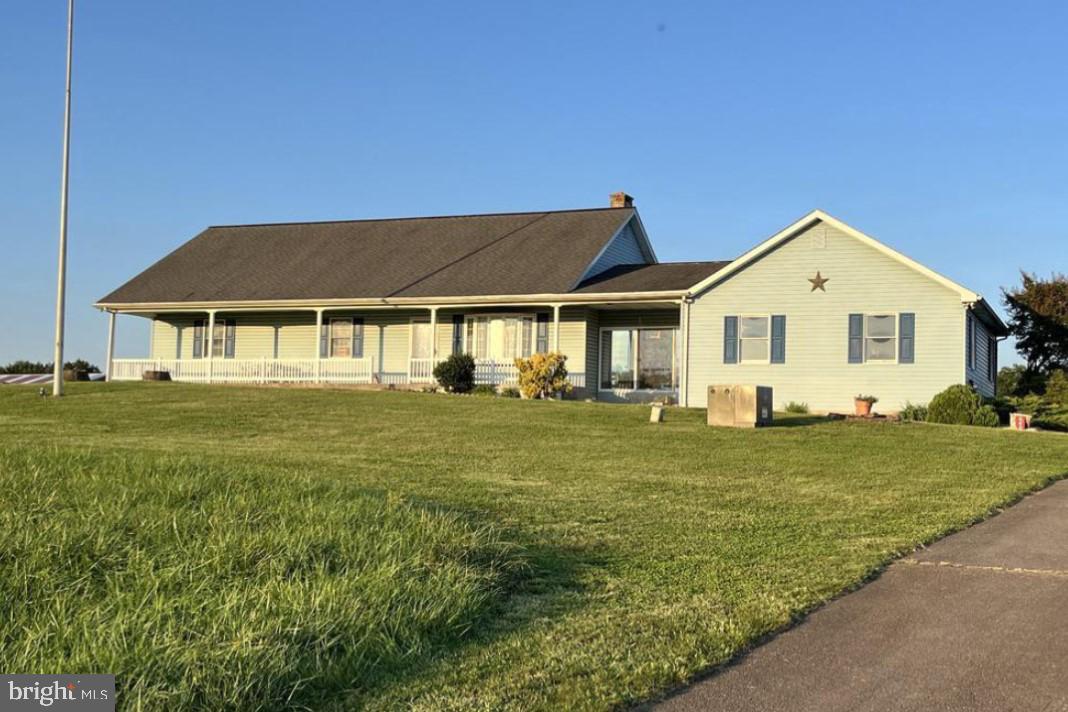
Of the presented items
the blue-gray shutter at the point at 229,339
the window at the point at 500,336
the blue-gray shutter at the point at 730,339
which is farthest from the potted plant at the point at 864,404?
the blue-gray shutter at the point at 229,339

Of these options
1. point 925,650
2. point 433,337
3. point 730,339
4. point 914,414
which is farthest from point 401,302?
point 925,650

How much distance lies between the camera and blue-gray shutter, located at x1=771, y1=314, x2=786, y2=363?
26234 millimetres

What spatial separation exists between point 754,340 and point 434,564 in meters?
20.8

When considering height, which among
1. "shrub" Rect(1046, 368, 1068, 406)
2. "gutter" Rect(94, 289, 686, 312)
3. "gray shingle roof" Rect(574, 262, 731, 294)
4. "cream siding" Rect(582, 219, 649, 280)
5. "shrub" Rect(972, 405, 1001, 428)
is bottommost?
"shrub" Rect(972, 405, 1001, 428)

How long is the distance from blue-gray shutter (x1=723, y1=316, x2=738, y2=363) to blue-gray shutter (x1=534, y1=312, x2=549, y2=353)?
18.8ft

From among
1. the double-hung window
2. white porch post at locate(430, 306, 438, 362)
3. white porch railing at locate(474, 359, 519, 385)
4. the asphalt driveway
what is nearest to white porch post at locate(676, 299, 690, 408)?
the double-hung window

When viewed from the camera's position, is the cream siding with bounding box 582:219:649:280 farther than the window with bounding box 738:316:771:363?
Yes

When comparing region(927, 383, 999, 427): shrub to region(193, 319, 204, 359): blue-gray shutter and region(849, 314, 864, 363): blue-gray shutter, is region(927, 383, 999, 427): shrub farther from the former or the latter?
region(193, 319, 204, 359): blue-gray shutter

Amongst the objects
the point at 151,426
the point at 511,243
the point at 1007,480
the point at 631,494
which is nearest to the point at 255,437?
the point at 151,426

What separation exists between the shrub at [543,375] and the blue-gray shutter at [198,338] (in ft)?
41.8

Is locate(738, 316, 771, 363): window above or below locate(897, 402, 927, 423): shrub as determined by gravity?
above

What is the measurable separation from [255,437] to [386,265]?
15.5 m

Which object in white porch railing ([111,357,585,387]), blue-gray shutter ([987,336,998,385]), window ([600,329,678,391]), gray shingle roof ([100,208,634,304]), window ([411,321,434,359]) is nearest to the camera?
window ([600,329,678,391])

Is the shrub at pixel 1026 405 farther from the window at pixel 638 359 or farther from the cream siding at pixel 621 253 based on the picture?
the cream siding at pixel 621 253
